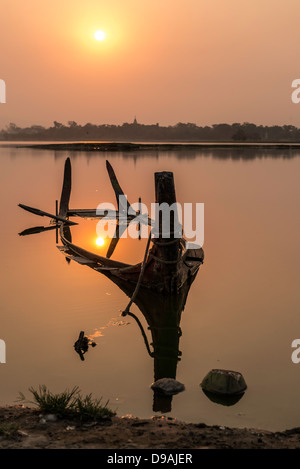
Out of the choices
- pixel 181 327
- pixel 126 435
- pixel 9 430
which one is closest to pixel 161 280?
pixel 181 327

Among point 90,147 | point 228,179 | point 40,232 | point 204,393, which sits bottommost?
point 204,393

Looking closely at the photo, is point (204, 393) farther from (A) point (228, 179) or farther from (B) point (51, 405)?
(A) point (228, 179)

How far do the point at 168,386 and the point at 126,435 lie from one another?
258 centimetres

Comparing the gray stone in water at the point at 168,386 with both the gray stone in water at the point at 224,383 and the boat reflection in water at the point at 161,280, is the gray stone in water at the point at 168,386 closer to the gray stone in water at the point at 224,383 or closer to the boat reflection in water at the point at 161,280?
the gray stone in water at the point at 224,383

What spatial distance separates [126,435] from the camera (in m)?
6.64

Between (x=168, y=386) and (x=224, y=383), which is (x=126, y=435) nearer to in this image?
(x=168, y=386)

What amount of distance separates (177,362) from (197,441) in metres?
4.34

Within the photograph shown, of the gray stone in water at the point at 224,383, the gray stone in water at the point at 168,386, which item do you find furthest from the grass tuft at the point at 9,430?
the gray stone in water at the point at 224,383

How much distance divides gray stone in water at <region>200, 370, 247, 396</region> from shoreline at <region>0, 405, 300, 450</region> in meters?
1.67

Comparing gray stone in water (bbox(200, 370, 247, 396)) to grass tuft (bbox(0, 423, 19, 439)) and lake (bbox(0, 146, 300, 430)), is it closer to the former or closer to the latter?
lake (bbox(0, 146, 300, 430))

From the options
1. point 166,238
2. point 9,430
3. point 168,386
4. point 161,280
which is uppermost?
point 166,238

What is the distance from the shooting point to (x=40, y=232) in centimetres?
2717

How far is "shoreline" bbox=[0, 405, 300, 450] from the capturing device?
629 centimetres
